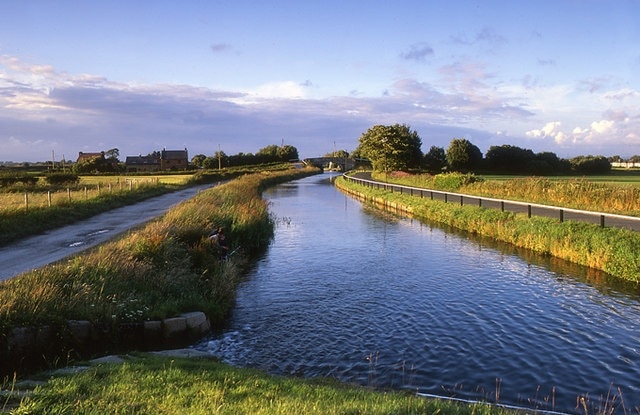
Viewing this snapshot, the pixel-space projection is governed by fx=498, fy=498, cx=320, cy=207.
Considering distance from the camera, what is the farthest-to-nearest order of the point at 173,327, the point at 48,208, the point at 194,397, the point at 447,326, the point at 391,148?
the point at 391,148
the point at 48,208
the point at 447,326
the point at 173,327
the point at 194,397

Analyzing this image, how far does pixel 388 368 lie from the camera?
944cm

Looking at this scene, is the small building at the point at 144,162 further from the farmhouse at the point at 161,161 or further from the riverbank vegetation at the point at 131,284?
the riverbank vegetation at the point at 131,284

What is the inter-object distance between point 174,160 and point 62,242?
4972 inches

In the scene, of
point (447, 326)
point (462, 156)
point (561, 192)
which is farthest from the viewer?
point (462, 156)

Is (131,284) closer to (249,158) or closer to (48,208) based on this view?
(48,208)

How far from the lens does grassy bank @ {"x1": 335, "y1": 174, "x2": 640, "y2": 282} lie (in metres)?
16.4

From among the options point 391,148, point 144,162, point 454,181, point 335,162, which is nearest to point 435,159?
point 391,148

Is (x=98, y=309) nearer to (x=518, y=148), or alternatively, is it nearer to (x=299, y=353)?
(x=299, y=353)

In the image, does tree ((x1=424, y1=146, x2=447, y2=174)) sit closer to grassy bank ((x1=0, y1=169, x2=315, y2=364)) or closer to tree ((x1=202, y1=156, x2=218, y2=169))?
tree ((x1=202, y1=156, x2=218, y2=169))

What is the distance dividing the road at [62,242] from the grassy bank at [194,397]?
725cm

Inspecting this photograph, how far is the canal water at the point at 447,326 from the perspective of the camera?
8977 millimetres

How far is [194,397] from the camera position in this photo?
6277 millimetres

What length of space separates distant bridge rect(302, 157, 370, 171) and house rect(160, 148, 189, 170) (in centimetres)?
3807

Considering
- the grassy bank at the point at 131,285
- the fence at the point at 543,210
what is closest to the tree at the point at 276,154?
the fence at the point at 543,210
